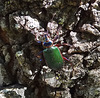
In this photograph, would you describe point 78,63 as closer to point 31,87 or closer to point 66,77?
point 66,77

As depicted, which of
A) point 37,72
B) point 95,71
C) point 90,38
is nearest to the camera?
point 95,71

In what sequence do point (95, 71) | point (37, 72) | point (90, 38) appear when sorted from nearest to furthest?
point (95, 71)
point (90, 38)
point (37, 72)

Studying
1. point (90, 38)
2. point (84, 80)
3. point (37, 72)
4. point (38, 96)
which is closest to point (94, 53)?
point (90, 38)

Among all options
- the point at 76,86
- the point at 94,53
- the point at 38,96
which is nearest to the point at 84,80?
the point at 76,86

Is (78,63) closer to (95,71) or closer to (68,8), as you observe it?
Answer: (95,71)

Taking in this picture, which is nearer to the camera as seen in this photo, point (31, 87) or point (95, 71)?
point (95, 71)

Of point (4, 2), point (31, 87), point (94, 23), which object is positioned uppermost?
point (4, 2)

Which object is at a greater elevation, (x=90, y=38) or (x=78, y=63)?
(x=90, y=38)
